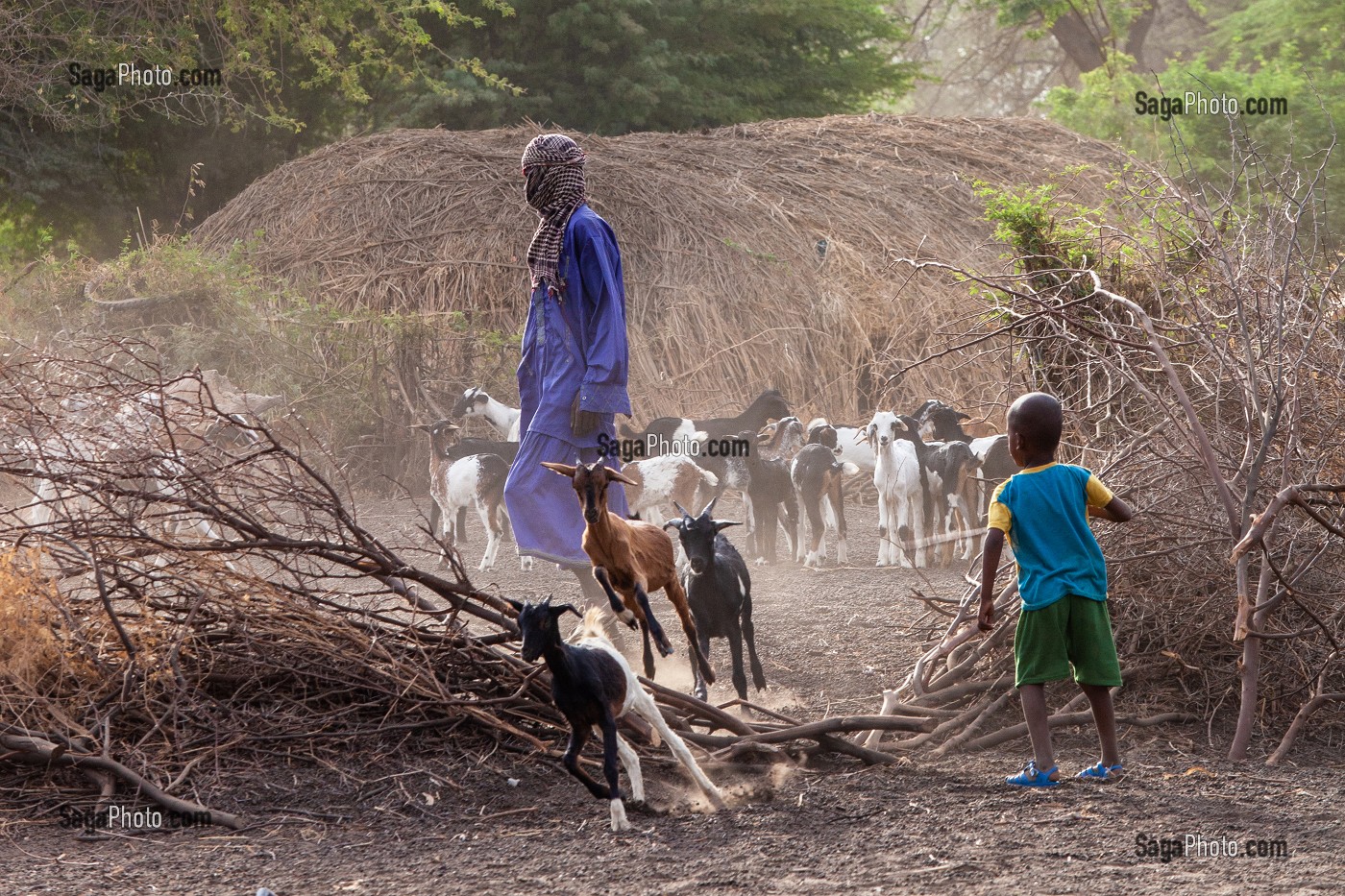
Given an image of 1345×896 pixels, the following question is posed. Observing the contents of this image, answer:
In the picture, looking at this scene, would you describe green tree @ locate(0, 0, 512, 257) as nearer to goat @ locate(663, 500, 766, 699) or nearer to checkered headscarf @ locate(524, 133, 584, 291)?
checkered headscarf @ locate(524, 133, 584, 291)

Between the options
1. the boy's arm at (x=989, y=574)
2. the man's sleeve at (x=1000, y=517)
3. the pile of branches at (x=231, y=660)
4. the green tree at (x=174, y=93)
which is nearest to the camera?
the boy's arm at (x=989, y=574)

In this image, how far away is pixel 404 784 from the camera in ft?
15.9

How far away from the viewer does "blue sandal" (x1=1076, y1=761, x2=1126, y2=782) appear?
477 centimetres

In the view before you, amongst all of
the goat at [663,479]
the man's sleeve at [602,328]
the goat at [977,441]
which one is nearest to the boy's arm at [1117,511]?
the man's sleeve at [602,328]

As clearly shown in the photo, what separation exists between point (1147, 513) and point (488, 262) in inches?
448

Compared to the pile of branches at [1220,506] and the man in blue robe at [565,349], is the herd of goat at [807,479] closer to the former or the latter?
the man in blue robe at [565,349]

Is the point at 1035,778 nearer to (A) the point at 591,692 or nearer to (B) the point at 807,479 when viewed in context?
(A) the point at 591,692

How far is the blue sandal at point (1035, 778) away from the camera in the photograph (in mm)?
4699

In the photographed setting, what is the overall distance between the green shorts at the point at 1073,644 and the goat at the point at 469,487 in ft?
22.7

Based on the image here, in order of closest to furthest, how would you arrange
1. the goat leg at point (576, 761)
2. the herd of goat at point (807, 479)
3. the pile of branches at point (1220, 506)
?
1. the goat leg at point (576, 761)
2. the pile of branches at point (1220, 506)
3. the herd of goat at point (807, 479)

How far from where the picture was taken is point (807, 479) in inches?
443

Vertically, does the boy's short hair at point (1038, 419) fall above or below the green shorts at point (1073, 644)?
above

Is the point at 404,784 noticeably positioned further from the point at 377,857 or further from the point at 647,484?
the point at 647,484

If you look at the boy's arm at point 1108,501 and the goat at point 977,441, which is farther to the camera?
the goat at point 977,441
